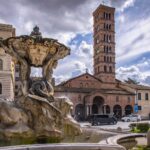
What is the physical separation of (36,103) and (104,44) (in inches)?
2741

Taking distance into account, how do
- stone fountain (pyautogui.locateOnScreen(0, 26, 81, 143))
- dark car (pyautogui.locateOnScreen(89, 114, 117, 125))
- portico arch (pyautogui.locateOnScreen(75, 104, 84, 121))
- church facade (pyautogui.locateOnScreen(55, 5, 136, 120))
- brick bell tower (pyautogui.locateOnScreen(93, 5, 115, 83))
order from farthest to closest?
brick bell tower (pyautogui.locateOnScreen(93, 5, 115, 83))
church facade (pyautogui.locateOnScreen(55, 5, 136, 120))
portico arch (pyautogui.locateOnScreen(75, 104, 84, 121))
dark car (pyautogui.locateOnScreen(89, 114, 117, 125))
stone fountain (pyautogui.locateOnScreen(0, 26, 81, 143))

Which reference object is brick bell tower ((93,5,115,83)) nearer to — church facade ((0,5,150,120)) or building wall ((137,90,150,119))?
church facade ((0,5,150,120))

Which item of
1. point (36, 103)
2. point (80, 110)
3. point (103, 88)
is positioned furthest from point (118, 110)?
point (36, 103)

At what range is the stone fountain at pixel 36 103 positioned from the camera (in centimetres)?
993

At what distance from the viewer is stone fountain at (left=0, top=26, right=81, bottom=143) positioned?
9930 mm

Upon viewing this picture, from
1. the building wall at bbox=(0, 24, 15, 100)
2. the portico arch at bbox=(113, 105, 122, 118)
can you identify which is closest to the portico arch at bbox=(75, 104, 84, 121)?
the portico arch at bbox=(113, 105, 122, 118)

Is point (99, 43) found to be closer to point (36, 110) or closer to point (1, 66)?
point (1, 66)

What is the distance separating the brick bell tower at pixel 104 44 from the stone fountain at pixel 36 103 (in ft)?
204

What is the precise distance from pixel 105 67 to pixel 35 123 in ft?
221

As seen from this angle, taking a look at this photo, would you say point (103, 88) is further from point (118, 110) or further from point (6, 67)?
point (6, 67)

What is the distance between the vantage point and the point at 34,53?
1215 centimetres

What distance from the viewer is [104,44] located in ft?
258

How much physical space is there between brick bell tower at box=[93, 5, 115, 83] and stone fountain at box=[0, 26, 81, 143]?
204 feet

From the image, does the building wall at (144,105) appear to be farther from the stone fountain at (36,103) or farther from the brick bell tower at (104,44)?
the stone fountain at (36,103)
